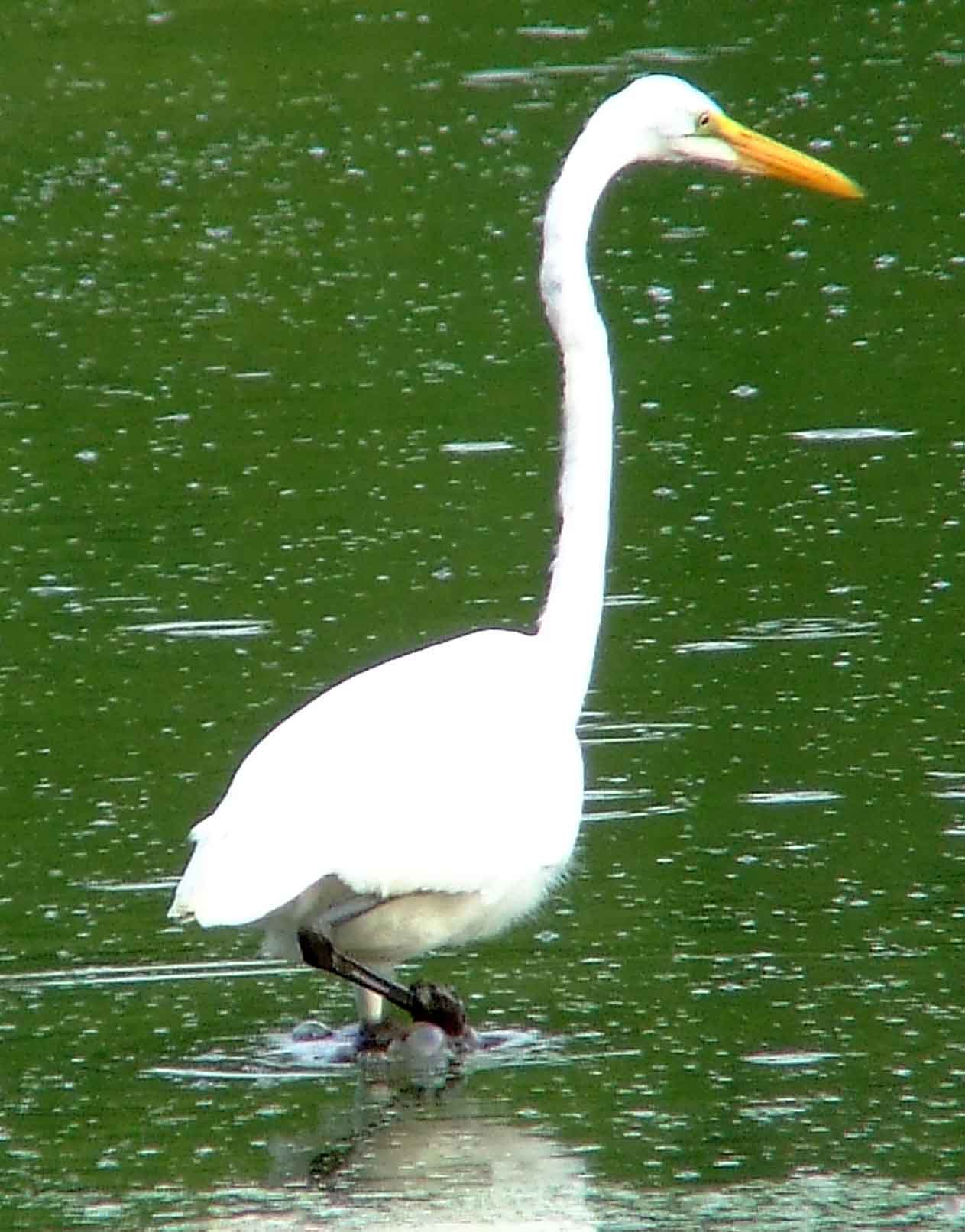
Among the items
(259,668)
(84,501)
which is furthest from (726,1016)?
(84,501)

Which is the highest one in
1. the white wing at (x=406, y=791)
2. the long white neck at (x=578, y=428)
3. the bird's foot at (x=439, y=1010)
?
the long white neck at (x=578, y=428)

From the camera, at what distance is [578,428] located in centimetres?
642

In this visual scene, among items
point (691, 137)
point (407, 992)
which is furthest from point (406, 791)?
point (691, 137)

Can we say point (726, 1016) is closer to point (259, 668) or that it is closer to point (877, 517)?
point (259, 668)

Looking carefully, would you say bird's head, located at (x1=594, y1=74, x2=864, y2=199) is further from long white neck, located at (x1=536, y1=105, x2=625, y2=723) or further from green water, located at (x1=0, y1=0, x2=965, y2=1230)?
green water, located at (x1=0, y1=0, x2=965, y2=1230)

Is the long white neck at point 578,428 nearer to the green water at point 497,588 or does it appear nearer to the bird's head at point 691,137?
the bird's head at point 691,137

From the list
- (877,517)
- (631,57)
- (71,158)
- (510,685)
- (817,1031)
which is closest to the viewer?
(817,1031)

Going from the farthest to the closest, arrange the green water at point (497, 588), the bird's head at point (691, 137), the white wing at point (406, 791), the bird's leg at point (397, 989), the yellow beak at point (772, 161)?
1. the yellow beak at point (772, 161)
2. the bird's head at point (691, 137)
3. the bird's leg at point (397, 989)
4. the white wing at point (406, 791)
5. the green water at point (497, 588)

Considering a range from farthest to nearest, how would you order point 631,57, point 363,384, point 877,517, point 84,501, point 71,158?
point 631,57 → point 71,158 → point 363,384 → point 84,501 → point 877,517

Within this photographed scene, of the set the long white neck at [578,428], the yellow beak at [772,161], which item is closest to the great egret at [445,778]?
the long white neck at [578,428]

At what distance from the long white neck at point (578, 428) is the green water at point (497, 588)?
1.93 ft

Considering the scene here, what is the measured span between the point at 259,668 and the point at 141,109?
867cm

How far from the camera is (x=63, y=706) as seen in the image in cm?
803

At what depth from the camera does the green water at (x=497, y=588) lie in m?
5.39
